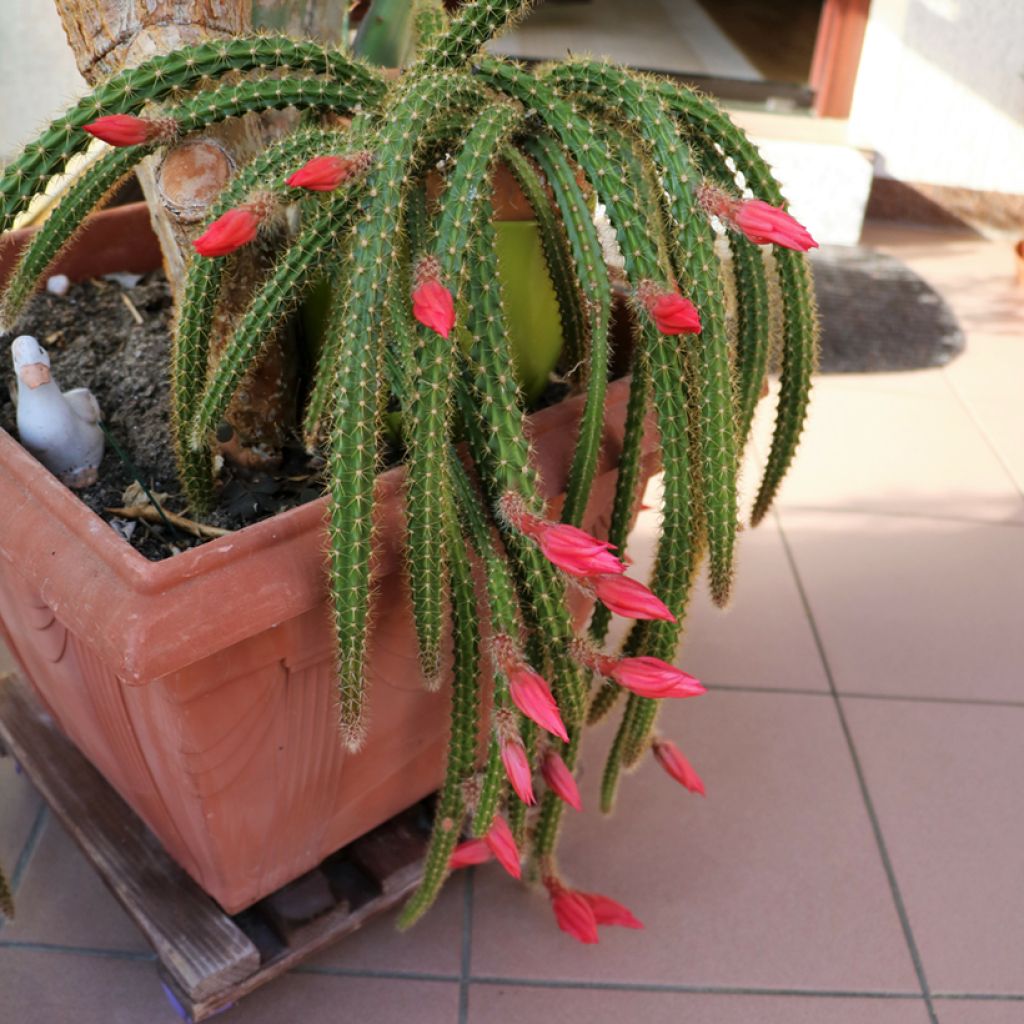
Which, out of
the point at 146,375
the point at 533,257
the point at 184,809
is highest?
the point at 533,257

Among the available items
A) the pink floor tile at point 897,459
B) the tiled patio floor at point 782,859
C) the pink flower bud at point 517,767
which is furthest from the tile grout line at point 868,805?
the pink flower bud at point 517,767

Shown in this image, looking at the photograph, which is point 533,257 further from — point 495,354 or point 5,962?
point 5,962

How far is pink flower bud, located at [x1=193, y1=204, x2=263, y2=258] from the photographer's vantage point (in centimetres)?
67

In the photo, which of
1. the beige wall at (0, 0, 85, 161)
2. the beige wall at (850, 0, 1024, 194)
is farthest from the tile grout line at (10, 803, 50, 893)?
the beige wall at (850, 0, 1024, 194)

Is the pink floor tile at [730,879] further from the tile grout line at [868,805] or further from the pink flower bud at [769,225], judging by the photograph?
the pink flower bud at [769,225]

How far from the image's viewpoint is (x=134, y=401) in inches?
43.0

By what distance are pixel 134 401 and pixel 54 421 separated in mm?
143

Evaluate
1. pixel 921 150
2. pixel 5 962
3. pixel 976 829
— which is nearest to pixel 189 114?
pixel 5 962

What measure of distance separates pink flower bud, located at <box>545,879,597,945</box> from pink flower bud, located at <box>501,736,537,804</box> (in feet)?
1.15

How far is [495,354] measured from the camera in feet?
2.53

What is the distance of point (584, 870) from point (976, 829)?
0.50 metres

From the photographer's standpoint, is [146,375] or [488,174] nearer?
[488,174]

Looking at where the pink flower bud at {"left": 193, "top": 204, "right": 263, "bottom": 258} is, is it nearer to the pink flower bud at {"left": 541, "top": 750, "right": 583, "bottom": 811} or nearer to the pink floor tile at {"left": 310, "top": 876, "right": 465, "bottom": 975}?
the pink flower bud at {"left": 541, "top": 750, "right": 583, "bottom": 811}

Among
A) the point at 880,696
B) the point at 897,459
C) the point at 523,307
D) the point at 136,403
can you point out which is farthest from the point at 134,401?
the point at 897,459
